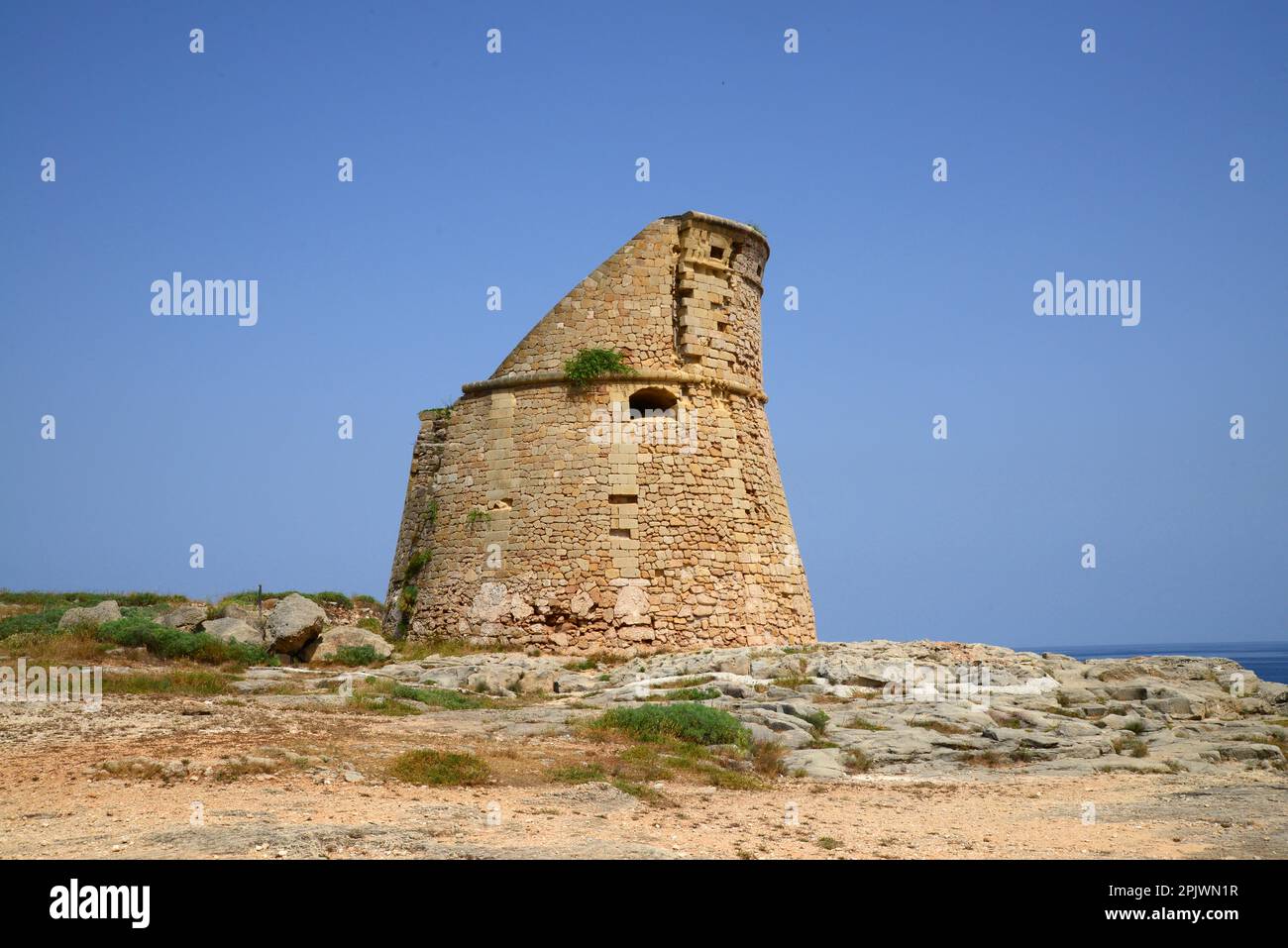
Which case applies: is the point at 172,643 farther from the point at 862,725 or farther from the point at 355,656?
the point at 862,725

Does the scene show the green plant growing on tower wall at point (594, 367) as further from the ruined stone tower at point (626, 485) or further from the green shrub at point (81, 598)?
the green shrub at point (81, 598)

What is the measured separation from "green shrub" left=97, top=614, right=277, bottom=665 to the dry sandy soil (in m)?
4.53

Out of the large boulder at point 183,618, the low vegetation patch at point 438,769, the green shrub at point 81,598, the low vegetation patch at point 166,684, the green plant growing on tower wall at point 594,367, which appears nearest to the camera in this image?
the low vegetation patch at point 438,769

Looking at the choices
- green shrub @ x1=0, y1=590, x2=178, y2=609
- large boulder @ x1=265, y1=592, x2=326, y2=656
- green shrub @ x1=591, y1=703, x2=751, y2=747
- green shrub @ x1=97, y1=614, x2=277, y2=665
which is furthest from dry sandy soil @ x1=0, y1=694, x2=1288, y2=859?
green shrub @ x1=0, y1=590, x2=178, y2=609

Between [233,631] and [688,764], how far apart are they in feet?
33.0

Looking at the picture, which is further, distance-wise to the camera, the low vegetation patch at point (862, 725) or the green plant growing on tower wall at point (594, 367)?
the green plant growing on tower wall at point (594, 367)

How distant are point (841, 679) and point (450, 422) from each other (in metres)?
9.80

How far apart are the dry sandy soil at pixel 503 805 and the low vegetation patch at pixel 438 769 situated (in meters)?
0.13

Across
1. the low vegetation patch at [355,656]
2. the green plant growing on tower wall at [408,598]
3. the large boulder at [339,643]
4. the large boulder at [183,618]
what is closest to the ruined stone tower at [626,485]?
the green plant growing on tower wall at [408,598]

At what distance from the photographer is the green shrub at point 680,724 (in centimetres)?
1141

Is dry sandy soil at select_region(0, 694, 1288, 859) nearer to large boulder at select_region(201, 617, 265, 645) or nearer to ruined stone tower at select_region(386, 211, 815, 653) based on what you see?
large boulder at select_region(201, 617, 265, 645)

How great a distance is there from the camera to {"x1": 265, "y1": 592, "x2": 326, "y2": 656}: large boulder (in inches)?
684

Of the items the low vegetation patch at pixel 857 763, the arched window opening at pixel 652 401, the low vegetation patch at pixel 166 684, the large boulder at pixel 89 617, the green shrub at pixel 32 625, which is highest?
the arched window opening at pixel 652 401

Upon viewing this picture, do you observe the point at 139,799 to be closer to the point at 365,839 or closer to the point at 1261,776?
the point at 365,839
